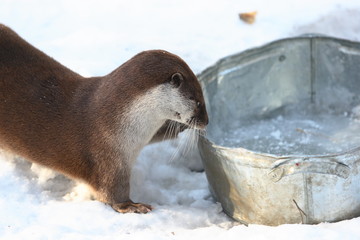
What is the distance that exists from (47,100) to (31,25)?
56.6 inches

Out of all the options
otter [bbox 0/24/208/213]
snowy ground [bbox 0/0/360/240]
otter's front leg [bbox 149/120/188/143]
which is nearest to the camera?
snowy ground [bbox 0/0/360/240]

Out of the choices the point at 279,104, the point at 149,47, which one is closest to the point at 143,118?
the point at 149,47

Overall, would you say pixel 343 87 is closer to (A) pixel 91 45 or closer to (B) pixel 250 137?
(B) pixel 250 137

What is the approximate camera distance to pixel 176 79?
278cm

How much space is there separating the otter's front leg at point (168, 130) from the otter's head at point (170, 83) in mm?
183

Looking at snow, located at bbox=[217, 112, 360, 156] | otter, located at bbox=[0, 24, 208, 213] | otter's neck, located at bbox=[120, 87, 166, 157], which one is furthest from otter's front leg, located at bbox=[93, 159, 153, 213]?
snow, located at bbox=[217, 112, 360, 156]

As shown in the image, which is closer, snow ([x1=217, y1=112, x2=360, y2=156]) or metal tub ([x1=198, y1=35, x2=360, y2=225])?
metal tub ([x1=198, y1=35, x2=360, y2=225])

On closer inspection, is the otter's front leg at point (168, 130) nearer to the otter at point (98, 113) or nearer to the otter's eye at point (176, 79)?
the otter at point (98, 113)

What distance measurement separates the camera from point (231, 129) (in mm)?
3729

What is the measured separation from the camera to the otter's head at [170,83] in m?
2.77

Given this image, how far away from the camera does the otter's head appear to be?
2.77 m

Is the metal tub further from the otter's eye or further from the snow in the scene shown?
the otter's eye

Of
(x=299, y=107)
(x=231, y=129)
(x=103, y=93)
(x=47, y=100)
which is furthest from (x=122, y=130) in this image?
(x=299, y=107)

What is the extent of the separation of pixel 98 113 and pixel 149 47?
1.14 metres
